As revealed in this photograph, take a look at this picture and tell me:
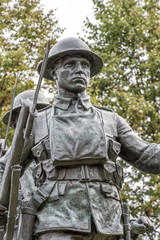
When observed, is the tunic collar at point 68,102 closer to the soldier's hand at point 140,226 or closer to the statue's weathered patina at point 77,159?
the statue's weathered patina at point 77,159

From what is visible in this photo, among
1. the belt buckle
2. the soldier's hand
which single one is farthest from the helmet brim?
the soldier's hand

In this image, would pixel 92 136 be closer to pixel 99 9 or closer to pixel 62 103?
pixel 62 103

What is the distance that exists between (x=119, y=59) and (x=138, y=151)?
1413 cm

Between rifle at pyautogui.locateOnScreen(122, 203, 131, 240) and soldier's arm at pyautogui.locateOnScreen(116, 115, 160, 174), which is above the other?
soldier's arm at pyautogui.locateOnScreen(116, 115, 160, 174)

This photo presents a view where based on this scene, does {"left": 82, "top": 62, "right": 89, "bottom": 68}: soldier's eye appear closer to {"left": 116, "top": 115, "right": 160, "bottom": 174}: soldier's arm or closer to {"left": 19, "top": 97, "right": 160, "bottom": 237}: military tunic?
{"left": 19, "top": 97, "right": 160, "bottom": 237}: military tunic

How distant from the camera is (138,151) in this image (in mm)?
5801

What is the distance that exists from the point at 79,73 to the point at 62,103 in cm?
36

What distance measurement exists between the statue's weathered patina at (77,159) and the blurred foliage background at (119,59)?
11.7m

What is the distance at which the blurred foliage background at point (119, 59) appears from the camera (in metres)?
18.2

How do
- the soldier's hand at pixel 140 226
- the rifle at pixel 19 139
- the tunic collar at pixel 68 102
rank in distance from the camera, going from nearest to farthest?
the rifle at pixel 19 139 → the tunic collar at pixel 68 102 → the soldier's hand at pixel 140 226

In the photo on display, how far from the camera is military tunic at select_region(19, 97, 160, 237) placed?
519cm

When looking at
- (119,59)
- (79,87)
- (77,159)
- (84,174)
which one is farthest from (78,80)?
(119,59)

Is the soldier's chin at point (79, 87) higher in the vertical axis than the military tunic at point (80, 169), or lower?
higher

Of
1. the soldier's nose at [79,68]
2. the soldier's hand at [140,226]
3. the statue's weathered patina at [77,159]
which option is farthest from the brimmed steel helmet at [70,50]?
the soldier's hand at [140,226]
